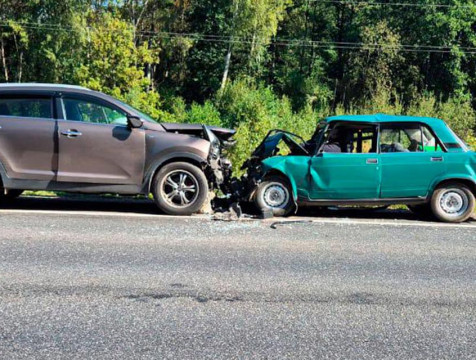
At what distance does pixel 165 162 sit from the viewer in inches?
330

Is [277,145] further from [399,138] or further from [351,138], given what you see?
[399,138]

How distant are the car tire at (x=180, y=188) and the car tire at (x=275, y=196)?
93 centimetres

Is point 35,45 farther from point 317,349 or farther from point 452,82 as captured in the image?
point 317,349

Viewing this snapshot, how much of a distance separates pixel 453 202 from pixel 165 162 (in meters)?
4.76

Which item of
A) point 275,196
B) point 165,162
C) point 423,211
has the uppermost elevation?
point 165,162

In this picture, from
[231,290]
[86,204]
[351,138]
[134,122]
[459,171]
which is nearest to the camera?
[231,290]

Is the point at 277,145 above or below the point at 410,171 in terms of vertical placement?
above

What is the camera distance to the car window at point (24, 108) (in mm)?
8227

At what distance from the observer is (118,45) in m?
37.6

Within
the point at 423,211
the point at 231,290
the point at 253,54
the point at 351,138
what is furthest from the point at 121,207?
the point at 253,54

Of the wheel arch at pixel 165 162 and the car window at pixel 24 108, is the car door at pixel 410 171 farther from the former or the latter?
the car window at pixel 24 108

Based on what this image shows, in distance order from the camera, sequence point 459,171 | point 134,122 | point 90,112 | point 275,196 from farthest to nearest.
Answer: point 275,196, point 459,171, point 90,112, point 134,122

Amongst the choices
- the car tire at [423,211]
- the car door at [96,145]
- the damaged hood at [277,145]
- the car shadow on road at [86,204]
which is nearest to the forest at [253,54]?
the car shadow on road at [86,204]

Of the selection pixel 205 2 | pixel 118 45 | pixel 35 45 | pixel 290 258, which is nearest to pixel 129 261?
pixel 290 258
